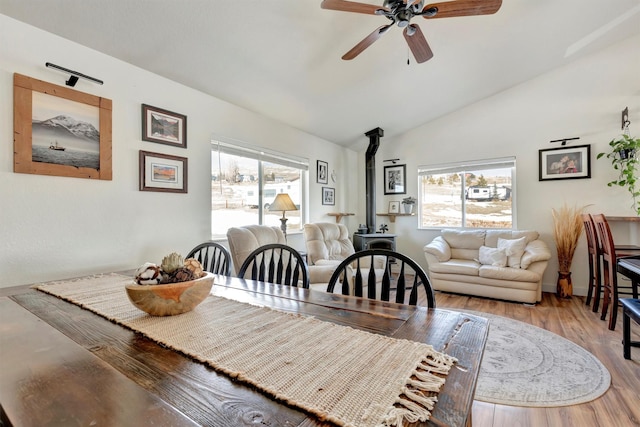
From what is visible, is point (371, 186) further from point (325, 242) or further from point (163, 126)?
point (163, 126)

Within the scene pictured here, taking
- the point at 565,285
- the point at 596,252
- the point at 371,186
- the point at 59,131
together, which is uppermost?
the point at 59,131

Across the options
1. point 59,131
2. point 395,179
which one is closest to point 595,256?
point 395,179

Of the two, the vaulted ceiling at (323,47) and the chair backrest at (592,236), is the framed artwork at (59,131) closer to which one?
the vaulted ceiling at (323,47)

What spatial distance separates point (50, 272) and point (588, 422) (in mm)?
3313

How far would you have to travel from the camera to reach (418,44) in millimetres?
2266

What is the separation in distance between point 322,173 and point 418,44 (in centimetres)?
275

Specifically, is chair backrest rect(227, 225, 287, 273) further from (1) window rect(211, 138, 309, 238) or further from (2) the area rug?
Answer: (2) the area rug

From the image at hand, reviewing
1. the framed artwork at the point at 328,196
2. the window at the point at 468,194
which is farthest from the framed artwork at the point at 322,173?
the window at the point at 468,194

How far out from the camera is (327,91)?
346cm

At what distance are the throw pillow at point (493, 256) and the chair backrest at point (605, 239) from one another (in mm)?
960

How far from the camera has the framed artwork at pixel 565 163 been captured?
3859 mm

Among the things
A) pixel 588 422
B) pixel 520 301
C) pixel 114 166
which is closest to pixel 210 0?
pixel 114 166

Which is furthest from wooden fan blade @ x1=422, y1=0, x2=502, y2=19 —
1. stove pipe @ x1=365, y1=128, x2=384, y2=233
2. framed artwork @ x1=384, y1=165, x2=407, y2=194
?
framed artwork @ x1=384, y1=165, x2=407, y2=194

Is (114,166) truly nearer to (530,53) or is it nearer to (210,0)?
(210,0)
